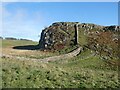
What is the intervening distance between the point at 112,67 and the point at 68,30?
92.6 feet

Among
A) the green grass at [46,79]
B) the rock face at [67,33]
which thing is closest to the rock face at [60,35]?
the rock face at [67,33]

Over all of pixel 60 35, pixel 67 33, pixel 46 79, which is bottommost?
pixel 46 79

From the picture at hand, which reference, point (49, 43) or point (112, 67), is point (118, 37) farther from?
point (112, 67)

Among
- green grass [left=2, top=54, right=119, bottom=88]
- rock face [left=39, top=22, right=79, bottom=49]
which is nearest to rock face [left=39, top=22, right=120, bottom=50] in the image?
rock face [left=39, top=22, right=79, bottom=49]

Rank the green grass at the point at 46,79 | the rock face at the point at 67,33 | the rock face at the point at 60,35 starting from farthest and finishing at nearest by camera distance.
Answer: the rock face at the point at 60,35 < the rock face at the point at 67,33 < the green grass at the point at 46,79

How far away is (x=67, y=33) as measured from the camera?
71938mm

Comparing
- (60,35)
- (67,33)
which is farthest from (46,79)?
(60,35)

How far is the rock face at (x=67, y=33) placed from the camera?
6738cm

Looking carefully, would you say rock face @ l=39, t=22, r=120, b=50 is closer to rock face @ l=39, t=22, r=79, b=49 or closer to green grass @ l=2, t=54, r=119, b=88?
rock face @ l=39, t=22, r=79, b=49

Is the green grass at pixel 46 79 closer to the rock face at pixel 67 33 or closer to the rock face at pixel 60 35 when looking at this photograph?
the rock face at pixel 67 33

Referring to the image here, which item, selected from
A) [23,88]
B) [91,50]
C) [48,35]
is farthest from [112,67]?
[48,35]

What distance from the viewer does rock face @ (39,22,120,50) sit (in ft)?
221

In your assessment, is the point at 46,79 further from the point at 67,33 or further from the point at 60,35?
the point at 60,35

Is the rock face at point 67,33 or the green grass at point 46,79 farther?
the rock face at point 67,33
